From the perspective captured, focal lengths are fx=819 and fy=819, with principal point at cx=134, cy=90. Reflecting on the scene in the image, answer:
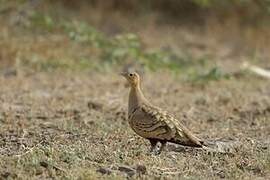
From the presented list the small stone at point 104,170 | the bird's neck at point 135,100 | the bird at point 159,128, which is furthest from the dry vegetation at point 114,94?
the bird's neck at point 135,100

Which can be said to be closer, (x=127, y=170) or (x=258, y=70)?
(x=127, y=170)

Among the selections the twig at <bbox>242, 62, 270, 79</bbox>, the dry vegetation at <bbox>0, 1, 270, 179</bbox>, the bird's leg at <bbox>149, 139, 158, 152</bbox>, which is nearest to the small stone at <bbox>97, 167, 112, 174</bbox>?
the dry vegetation at <bbox>0, 1, 270, 179</bbox>

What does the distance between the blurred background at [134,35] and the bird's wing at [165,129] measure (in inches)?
214

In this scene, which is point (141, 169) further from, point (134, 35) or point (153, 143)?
point (134, 35)

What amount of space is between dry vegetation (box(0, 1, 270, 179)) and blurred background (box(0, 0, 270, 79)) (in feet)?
0.09

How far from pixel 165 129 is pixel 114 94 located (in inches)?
182

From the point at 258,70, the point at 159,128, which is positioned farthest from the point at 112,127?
the point at 258,70

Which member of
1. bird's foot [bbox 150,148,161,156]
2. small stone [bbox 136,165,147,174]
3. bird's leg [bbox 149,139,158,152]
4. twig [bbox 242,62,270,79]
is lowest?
small stone [bbox 136,165,147,174]

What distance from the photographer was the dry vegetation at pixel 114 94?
256 inches

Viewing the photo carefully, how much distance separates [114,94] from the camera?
37.4ft

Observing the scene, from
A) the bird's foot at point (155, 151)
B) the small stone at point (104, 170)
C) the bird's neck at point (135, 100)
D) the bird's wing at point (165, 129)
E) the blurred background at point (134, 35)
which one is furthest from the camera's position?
the blurred background at point (134, 35)

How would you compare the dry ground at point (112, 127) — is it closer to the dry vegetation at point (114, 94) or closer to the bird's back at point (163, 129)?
the dry vegetation at point (114, 94)

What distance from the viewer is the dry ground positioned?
20.7ft

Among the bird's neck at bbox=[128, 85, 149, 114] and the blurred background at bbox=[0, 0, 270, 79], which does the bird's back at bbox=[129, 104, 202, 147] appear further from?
the blurred background at bbox=[0, 0, 270, 79]
